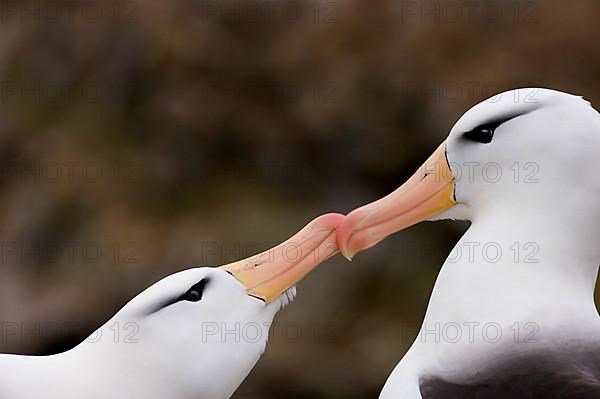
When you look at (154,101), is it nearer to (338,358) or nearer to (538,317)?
(338,358)

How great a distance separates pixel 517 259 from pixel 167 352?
2.69 ft

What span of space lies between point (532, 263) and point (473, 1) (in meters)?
3.32

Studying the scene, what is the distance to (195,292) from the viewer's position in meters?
2.77

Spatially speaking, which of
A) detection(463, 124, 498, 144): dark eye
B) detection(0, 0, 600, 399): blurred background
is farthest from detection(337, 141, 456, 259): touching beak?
detection(0, 0, 600, 399): blurred background

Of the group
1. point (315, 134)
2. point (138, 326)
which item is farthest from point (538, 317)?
point (315, 134)

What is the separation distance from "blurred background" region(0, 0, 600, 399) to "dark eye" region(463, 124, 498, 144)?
8.96 ft

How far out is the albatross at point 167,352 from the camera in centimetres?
269

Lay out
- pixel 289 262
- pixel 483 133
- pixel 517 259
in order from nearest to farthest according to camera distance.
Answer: pixel 517 259
pixel 483 133
pixel 289 262

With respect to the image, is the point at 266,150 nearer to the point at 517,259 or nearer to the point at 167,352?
the point at 167,352

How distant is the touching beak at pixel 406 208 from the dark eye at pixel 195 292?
0.34 metres

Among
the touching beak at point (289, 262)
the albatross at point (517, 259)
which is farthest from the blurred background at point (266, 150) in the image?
the albatross at point (517, 259)

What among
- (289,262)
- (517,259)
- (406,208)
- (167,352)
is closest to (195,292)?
(167,352)

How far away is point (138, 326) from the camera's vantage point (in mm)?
2738

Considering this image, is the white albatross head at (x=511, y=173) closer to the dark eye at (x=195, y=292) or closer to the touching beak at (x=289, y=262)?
the touching beak at (x=289, y=262)
